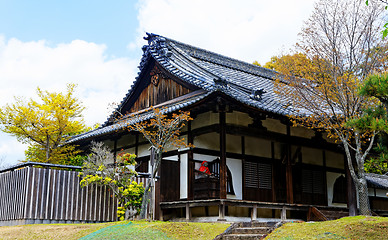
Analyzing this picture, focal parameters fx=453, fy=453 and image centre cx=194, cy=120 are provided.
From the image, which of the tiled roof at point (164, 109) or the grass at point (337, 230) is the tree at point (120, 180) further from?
the grass at point (337, 230)

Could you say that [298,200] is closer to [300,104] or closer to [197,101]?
[300,104]

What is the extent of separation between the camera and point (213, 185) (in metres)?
15.9

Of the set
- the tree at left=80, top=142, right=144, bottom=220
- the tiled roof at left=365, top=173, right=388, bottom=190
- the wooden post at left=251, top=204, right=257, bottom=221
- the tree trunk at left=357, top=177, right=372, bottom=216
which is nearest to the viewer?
the tree trunk at left=357, top=177, right=372, bottom=216

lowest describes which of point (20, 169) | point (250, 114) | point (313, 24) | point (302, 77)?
point (20, 169)

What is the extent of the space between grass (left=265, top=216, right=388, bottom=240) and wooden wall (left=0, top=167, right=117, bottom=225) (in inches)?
293

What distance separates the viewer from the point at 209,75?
17.9m

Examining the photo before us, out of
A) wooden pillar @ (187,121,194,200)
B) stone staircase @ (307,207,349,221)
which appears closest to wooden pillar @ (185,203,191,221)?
wooden pillar @ (187,121,194,200)

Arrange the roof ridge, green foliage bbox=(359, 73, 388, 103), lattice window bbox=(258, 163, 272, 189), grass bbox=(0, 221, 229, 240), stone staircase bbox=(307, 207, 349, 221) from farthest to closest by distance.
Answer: the roof ridge
lattice window bbox=(258, 163, 272, 189)
stone staircase bbox=(307, 207, 349, 221)
grass bbox=(0, 221, 229, 240)
green foliage bbox=(359, 73, 388, 103)

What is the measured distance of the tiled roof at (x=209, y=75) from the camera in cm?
1600

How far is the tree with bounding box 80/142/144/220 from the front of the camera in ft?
49.1

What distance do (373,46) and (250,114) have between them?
4.95 metres

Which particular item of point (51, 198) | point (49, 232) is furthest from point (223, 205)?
point (51, 198)

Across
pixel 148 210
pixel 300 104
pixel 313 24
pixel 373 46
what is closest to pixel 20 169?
pixel 148 210

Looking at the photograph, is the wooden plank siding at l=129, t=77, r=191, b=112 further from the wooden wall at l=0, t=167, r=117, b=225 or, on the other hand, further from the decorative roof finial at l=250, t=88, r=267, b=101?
the wooden wall at l=0, t=167, r=117, b=225
